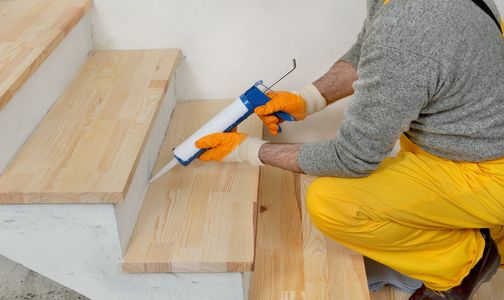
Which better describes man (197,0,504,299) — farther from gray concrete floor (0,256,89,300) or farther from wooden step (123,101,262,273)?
gray concrete floor (0,256,89,300)

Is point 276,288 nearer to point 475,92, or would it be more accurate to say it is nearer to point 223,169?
point 223,169

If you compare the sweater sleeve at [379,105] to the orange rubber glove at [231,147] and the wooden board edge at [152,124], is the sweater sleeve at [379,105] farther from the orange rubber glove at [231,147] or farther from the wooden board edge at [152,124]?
the wooden board edge at [152,124]

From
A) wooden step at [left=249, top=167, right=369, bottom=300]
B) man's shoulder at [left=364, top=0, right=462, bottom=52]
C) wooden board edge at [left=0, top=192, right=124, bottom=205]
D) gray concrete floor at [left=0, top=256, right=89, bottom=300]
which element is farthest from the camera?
gray concrete floor at [left=0, top=256, right=89, bottom=300]

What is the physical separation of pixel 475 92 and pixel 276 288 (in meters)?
0.68

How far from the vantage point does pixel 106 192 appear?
53.3 inches

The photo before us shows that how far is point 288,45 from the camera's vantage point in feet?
6.76

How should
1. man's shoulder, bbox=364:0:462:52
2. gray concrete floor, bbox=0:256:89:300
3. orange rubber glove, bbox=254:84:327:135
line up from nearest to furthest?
1. man's shoulder, bbox=364:0:462:52
2. orange rubber glove, bbox=254:84:327:135
3. gray concrete floor, bbox=0:256:89:300

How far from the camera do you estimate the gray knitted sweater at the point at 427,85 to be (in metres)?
1.22

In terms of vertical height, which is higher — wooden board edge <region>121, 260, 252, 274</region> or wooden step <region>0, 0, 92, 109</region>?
wooden step <region>0, 0, 92, 109</region>

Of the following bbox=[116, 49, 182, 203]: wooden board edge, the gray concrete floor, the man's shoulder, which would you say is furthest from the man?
the gray concrete floor

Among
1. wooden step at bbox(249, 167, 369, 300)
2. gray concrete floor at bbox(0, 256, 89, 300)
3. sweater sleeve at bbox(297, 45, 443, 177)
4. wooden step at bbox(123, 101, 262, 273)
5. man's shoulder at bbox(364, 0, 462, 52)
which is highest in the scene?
man's shoulder at bbox(364, 0, 462, 52)

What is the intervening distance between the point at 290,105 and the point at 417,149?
389mm

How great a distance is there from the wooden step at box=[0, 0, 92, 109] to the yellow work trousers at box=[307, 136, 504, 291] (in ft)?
2.53

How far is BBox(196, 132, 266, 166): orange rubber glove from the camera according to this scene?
1.65 m
